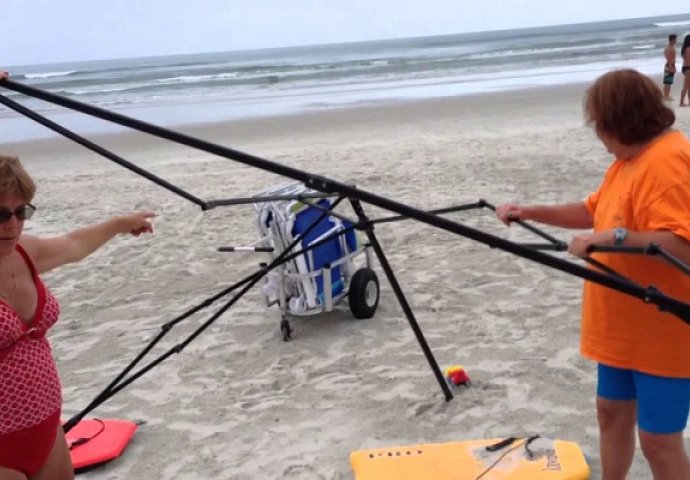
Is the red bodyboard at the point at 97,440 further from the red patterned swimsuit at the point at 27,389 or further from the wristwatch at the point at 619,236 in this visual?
the wristwatch at the point at 619,236

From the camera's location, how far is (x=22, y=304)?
216 centimetres

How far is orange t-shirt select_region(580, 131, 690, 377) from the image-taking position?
210 cm

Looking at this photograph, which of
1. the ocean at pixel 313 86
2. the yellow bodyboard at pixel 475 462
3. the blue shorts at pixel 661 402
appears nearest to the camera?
the blue shorts at pixel 661 402

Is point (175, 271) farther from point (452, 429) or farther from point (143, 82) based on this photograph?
point (143, 82)

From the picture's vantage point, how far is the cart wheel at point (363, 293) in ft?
16.0

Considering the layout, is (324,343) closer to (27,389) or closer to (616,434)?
(616,434)

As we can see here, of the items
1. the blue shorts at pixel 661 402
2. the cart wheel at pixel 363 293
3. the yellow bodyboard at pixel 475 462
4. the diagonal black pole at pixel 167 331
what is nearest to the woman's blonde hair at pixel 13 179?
the diagonal black pole at pixel 167 331

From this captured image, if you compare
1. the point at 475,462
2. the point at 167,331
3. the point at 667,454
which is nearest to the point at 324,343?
the point at 167,331

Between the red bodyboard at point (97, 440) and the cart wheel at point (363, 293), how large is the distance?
1.68 metres

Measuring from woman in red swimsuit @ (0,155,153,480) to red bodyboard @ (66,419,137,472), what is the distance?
1170mm

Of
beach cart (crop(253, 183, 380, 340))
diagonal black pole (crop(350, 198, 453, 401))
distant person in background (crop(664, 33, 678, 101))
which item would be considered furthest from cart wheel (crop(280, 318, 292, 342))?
distant person in background (crop(664, 33, 678, 101))

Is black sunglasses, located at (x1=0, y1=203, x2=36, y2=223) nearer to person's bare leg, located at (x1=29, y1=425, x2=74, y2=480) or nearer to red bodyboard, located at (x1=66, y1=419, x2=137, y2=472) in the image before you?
person's bare leg, located at (x1=29, y1=425, x2=74, y2=480)

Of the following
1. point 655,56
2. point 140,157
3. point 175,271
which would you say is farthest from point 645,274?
point 655,56

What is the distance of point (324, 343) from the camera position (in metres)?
4.68
